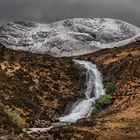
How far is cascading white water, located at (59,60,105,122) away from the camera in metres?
82.9

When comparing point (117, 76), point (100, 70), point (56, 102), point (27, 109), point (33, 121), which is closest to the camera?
point (33, 121)

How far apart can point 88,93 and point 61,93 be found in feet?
18.0

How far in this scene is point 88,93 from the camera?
95.4 m

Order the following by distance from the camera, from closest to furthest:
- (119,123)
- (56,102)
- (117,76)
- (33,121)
Answer: 1. (119,123)
2. (33,121)
3. (56,102)
4. (117,76)

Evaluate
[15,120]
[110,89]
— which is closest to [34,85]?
[110,89]

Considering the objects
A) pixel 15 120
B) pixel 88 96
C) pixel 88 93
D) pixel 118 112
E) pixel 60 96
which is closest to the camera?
pixel 15 120

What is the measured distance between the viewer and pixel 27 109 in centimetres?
8106

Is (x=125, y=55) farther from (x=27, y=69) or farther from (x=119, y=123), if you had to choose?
(x=119, y=123)

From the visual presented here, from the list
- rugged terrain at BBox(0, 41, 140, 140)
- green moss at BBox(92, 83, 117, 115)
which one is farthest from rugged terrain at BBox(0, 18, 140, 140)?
green moss at BBox(92, 83, 117, 115)

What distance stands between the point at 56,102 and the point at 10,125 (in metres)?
35.2

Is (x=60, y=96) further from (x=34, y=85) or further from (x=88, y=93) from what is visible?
(x=34, y=85)

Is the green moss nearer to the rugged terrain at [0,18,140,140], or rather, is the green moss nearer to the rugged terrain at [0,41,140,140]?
the rugged terrain at [0,18,140,140]

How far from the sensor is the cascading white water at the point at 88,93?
82881mm

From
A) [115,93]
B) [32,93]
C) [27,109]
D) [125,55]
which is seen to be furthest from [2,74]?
[125,55]
